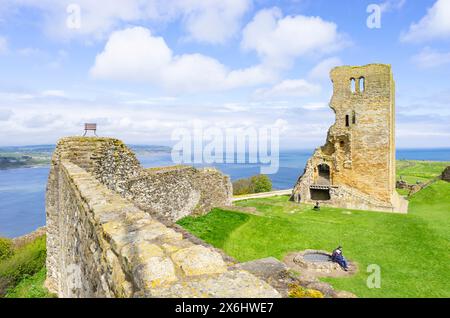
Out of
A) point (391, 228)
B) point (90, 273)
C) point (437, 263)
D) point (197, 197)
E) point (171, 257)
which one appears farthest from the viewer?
point (197, 197)

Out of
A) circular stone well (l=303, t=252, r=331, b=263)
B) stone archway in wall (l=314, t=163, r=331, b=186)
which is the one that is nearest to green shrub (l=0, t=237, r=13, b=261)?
circular stone well (l=303, t=252, r=331, b=263)

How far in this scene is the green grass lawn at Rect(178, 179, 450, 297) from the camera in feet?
34.7

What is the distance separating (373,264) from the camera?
11961 millimetres

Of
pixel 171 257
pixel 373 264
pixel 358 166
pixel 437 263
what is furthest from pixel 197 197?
pixel 171 257

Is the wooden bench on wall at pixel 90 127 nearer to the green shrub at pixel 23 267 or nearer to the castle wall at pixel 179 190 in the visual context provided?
the castle wall at pixel 179 190

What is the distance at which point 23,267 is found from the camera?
19.9 meters

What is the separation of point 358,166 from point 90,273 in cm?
2466

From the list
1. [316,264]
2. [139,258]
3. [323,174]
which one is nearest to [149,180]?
[316,264]

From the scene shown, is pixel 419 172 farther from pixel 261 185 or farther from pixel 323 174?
pixel 323 174

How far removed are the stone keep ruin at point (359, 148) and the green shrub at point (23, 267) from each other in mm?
18410

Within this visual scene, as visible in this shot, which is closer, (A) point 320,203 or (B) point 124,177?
(B) point 124,177

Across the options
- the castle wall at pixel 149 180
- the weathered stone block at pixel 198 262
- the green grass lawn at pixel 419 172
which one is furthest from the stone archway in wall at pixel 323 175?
the weathered stone block at pixel 198 262

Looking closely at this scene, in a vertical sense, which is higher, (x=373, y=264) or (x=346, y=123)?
(x=346, y=123)
